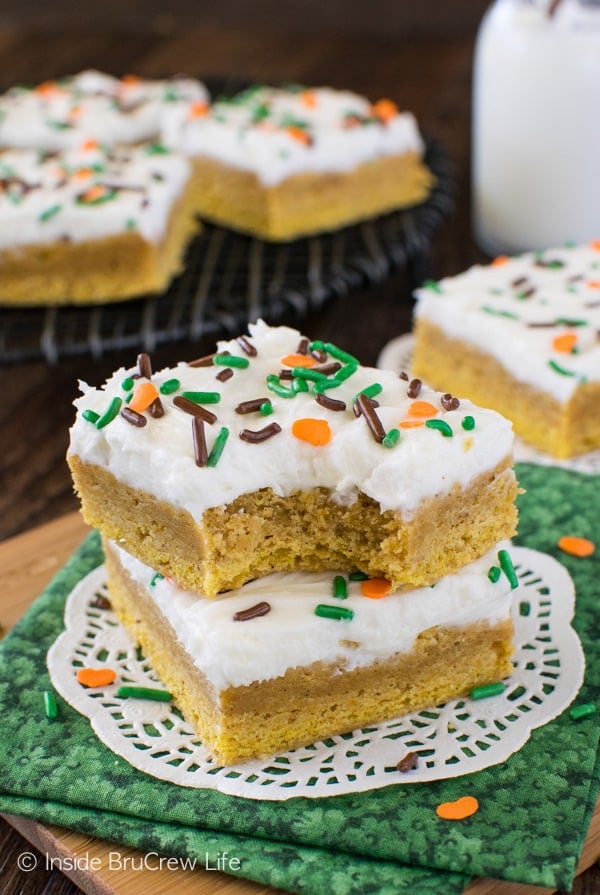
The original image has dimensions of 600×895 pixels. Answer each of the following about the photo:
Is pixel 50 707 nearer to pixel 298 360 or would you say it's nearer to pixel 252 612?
pixel 252 612

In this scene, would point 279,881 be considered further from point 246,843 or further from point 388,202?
point 388,202

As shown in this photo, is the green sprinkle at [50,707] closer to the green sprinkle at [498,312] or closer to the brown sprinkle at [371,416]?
the brown sprinkle at [371,416]

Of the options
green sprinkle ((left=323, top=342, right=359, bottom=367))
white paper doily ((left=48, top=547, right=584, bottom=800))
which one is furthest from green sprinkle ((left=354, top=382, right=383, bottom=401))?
white paper doily ((left=48, top=547, right=584, bottom=800))

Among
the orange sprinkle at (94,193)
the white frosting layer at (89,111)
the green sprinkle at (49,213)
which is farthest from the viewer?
the white frosting layer at (89,111)

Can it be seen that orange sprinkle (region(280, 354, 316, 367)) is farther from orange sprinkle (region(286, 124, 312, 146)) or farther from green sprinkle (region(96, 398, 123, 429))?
orange sprinkle (region(286, 124, 312, 146))

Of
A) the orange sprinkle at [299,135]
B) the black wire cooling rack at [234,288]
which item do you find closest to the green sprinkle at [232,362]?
the black wire cooling rack at [234,288]
